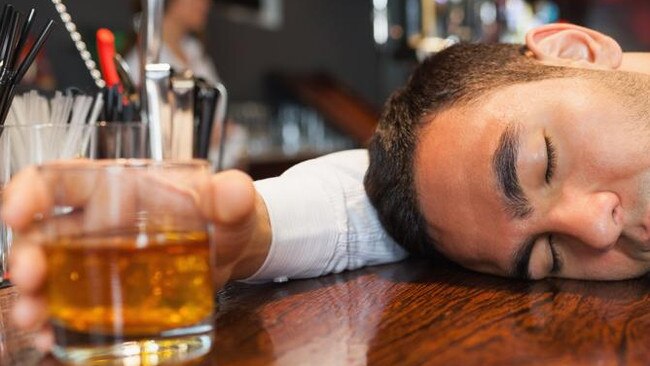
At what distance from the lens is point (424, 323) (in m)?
0.75

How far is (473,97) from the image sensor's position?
1.10 m

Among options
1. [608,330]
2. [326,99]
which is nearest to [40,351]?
[608,330]

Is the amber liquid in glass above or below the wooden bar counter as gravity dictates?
above

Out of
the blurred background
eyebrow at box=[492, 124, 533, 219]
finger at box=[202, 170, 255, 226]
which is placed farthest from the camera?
the blurred background

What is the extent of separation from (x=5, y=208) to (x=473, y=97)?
688 mm

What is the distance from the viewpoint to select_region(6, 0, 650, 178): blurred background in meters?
3.86

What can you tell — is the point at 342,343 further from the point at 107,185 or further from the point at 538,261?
the point at 538,261

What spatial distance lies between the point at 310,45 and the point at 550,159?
17.4 feet

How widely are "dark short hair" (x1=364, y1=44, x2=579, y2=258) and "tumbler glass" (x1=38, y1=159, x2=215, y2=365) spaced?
0.59 meters

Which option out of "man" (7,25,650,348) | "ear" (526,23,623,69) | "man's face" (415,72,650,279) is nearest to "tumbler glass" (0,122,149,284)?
"man" (7,25,650,348)

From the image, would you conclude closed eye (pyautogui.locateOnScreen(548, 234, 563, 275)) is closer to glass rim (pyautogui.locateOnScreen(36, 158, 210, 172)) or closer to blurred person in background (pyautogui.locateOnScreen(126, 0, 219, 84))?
glass rim (pyautogui.locateOnScreen(36, 158, 210, 172))

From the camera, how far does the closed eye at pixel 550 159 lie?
0.98 metres

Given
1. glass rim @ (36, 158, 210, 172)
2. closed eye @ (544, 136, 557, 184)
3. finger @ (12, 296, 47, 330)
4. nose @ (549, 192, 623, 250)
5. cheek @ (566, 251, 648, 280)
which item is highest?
glass rim @ (36, 158, 210, 172)

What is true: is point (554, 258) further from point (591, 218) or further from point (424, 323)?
point (424, 323)
